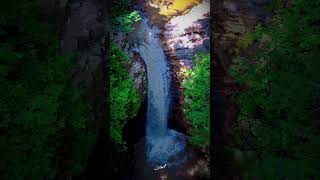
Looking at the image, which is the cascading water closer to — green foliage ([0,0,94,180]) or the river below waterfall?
the river below waterfall

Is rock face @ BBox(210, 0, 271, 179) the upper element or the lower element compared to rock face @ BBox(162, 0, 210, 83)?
lower

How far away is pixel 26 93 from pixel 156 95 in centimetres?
1122

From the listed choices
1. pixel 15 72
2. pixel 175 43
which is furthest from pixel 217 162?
pixel 175 43

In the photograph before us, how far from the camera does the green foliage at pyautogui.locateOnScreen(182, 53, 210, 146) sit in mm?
12828

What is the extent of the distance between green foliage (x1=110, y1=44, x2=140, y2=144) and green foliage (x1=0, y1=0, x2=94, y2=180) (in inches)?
234

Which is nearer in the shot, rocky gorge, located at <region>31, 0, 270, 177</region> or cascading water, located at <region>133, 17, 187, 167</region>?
rocky gorge, located at <region>31, 0, 270, 177</region>

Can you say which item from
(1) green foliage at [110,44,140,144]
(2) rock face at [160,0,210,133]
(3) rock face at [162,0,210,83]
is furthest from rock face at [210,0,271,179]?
(3) rock face at [162,0,210,83]

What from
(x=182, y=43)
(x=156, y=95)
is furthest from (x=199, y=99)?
(x=182, y=43)

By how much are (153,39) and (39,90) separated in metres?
11.4

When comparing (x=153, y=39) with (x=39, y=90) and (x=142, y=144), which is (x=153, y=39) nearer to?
→ (x=142, y=144)

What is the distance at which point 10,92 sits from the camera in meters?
3.82

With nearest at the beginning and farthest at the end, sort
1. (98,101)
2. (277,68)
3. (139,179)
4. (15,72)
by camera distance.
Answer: (15,72) < (277,68) < (98,101) < (139,179)

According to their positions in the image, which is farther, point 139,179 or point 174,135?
point 174,135

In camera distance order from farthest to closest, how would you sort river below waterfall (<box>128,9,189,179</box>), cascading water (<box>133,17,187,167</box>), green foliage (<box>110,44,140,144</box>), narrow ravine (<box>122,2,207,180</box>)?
cascading water (<box>133,17,187,167</box>) → river below waterfall (<box>128,9,189,179</box>) → narrow ravine (<box>122,2,207,180</box>) → green foliage (<box>110,44,140,144</box>)
